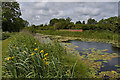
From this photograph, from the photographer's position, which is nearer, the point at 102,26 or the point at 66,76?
the point at 66,76

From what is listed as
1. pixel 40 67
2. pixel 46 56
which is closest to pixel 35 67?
pixel 40 67

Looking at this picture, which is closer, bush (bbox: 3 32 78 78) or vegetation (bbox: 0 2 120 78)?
bush (bbox: 3 32 78 78)

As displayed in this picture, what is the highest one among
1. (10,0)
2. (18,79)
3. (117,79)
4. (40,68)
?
(10,0)

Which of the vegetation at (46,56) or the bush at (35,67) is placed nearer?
the bush at (35,67)

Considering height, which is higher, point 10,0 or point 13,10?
point 10,0

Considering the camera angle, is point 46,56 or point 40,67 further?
point 46,56

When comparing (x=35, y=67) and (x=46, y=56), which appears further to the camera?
(x=46, y=56)

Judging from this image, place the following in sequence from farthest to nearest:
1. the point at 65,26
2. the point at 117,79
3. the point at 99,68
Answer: the point at 65,26, the point at 99,68, the point at 117,79

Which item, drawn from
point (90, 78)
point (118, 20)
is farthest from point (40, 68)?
point (118, 20)

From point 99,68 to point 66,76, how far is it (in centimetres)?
159

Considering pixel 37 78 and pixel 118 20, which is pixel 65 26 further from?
pixel 37 78

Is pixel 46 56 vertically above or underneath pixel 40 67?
above

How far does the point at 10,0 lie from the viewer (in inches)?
688

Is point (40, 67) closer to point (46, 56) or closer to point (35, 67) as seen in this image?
point (35, 67)
